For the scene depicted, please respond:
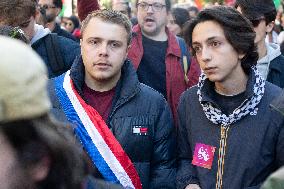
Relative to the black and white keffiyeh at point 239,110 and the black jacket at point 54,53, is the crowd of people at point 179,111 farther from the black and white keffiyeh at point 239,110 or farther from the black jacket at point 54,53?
the black jacket at point 54,53

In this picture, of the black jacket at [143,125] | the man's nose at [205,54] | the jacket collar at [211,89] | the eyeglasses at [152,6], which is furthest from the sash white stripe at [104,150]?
the eyeglasses at [152,6]

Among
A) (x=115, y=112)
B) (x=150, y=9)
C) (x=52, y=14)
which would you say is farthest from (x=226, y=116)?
(x=52, y=14)

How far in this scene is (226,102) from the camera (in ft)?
13.2

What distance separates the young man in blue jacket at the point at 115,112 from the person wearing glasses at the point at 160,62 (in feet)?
3.57

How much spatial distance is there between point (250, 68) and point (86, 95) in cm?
101

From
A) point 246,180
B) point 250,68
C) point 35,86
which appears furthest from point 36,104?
point 250,68

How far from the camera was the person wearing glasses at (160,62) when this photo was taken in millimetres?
5418

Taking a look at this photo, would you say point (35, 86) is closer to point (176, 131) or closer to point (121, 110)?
point (121, 110)

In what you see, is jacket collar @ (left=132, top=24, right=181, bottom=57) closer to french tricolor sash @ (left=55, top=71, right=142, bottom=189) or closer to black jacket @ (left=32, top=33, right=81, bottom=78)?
black jacket @ (left=32, top=33, right=81, bottom=78)

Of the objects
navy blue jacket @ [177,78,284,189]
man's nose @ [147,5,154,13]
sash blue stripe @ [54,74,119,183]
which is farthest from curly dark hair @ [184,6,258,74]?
man's nose @ [147,5,154,13]

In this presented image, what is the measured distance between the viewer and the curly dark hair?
160 inches

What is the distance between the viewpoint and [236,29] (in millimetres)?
4082

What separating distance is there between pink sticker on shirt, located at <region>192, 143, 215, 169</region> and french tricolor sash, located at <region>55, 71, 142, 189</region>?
0.37m

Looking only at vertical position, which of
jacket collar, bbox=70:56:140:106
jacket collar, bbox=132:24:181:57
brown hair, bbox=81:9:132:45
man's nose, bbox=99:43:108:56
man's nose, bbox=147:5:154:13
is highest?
brown hair, bbox=81:9:132:45
